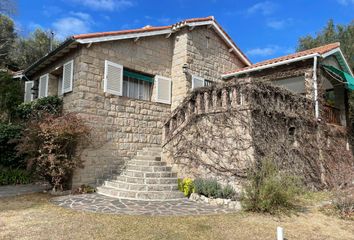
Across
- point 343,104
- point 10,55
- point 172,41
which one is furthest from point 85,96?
point 10,55

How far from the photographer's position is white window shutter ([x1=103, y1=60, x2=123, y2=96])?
36.4ft

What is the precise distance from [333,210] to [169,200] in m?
5.00

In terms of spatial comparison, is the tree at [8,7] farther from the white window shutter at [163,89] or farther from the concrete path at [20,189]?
the concrete path at [20,189]

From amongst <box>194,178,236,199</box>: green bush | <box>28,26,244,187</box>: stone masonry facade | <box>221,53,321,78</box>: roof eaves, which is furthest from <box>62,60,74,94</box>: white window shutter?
<box>221,53,321,78</box>: roof eaves

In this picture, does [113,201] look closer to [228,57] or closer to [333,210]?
[333,210]

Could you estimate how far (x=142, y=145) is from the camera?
12250 mm

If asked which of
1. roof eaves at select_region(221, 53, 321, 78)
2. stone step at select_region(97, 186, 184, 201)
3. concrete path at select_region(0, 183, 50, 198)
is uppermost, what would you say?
roof eaves at select_region(221, 53, 321, 78)

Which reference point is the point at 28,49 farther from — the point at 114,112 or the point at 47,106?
the point at 114,112

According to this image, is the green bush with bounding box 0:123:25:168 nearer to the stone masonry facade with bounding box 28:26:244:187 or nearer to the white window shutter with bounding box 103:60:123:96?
the stone masonry facade with bounding box 28:26:244:187

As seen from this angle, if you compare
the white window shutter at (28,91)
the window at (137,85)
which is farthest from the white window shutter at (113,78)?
the white window shutter at (28,91)

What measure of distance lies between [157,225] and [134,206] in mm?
1927

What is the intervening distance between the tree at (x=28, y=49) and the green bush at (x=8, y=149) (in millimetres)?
15299

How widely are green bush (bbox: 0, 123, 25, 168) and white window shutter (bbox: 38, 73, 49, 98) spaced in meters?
2.15

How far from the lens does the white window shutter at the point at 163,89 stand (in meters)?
13.2
